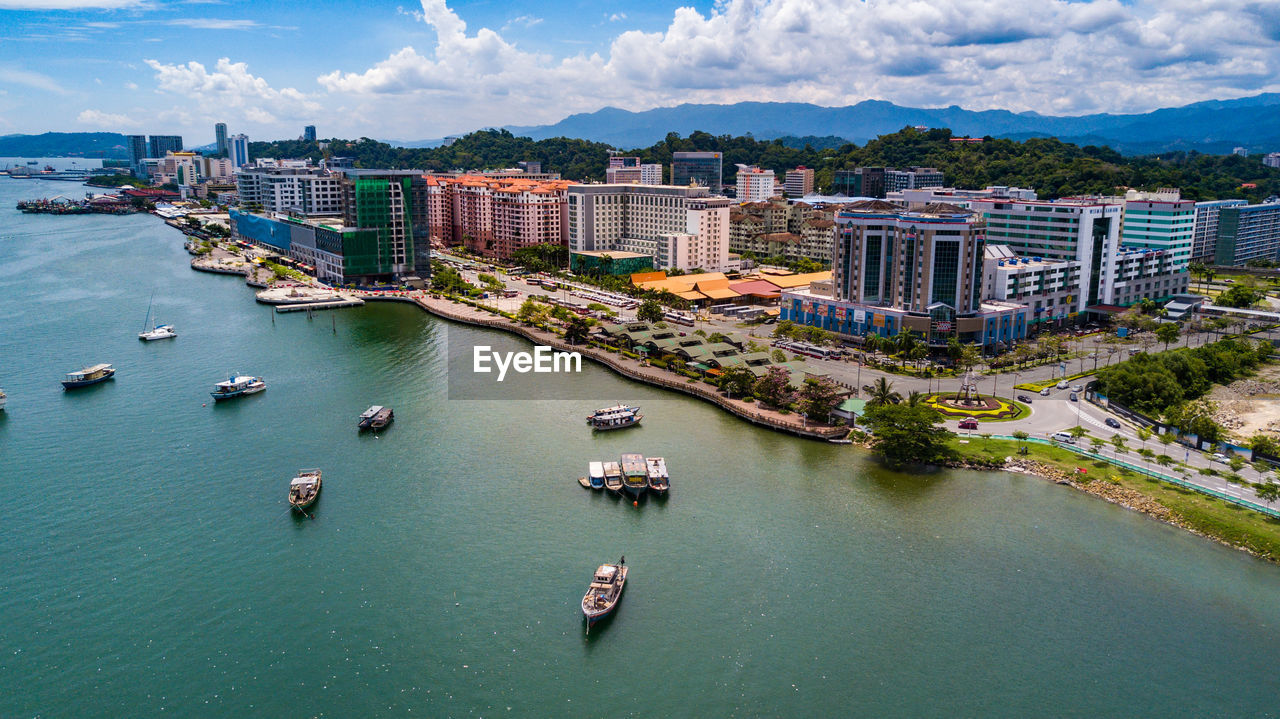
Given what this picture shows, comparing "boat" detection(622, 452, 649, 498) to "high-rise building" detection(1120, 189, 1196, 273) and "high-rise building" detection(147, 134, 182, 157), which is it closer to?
"high-rise building" detection(1120, 189, 1196, 273)

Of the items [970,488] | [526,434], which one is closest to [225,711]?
[526,434]

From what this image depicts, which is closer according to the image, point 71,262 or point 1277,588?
point 1277,588

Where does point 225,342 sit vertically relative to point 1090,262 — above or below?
below

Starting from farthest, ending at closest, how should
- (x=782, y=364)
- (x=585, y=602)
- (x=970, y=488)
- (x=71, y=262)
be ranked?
(x=71, y=262) < (x=782, y=364) < (x=970, y=488) < (x=585, y=602)

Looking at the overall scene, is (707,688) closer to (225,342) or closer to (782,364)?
(782,364)

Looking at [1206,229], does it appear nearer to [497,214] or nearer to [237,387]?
[497,214]

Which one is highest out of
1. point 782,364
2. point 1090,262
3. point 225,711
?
point 1090,262

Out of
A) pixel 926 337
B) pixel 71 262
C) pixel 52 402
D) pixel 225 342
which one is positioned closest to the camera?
pixel 52 402

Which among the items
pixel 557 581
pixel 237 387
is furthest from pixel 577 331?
pixel 557 581
